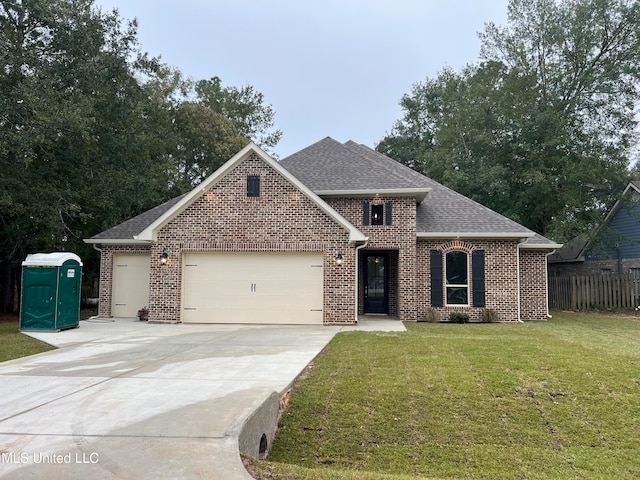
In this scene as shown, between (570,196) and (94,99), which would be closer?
(94,99)

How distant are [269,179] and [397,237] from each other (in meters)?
4.48

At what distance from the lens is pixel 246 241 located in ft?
42.5

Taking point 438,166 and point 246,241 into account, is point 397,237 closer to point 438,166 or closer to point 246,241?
point 246,241

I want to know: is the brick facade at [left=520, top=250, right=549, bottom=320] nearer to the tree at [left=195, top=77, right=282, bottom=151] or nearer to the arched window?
the arched window

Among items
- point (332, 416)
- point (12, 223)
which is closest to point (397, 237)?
point (332, 416)

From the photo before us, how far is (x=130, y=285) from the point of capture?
14.9 m

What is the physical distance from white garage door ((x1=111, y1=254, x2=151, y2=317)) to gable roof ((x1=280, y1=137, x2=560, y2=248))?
6092mm

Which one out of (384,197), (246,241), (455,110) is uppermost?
(455,110)

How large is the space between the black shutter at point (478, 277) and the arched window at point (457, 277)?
0.22 meters

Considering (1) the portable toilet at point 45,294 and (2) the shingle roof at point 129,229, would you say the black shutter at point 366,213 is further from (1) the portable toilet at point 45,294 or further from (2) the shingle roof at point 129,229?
(1) the portable toilet at point 45,294

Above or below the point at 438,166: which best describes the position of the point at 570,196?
below

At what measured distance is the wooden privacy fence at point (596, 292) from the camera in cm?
1797

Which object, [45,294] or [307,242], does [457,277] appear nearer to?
[307,242]
